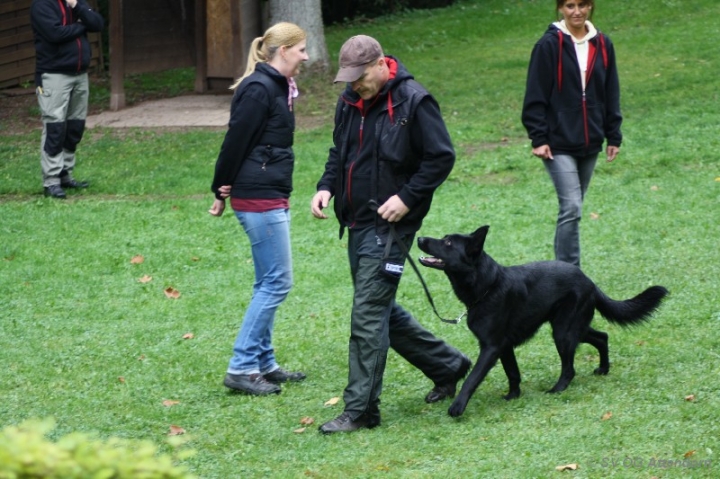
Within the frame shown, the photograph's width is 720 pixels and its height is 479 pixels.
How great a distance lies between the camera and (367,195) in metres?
5.45

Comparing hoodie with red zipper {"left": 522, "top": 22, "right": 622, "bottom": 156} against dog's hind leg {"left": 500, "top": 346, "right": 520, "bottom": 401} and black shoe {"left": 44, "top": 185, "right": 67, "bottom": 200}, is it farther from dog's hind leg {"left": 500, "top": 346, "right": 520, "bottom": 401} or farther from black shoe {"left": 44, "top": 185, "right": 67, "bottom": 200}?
black shoe {"left": 44, "top": 185, "right": 67, "bottom": 200}

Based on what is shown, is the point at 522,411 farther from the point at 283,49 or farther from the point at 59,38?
the point at 59,38

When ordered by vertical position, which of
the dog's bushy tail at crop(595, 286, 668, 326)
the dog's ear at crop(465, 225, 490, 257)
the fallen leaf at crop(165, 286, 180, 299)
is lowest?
the fallen leaf at crop(165, 286, 180, 299)

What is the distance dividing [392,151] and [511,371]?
56.2 inches

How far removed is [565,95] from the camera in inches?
274

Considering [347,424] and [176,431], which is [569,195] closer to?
[347,424]

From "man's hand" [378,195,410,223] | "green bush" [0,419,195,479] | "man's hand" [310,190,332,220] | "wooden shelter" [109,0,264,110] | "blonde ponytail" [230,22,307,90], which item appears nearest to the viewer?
"green bush" [0,419,195,479]

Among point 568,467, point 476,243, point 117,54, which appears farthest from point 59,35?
point 568,467

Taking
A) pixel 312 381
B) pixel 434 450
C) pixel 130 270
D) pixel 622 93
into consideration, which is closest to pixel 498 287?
pixel 434 450

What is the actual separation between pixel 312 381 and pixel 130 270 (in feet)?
10.0

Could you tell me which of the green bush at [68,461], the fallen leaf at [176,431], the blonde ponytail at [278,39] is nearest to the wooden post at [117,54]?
the blonde ponytail at [278,39]

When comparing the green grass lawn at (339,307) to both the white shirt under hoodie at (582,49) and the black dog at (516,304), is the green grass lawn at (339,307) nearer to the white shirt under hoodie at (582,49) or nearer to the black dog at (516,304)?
the black dog at (516,304)

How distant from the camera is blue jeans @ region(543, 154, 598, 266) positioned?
697 cm

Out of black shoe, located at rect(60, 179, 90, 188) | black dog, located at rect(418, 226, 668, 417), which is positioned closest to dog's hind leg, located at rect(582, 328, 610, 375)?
black dog, located at rect(418, 226, 668, 417)
